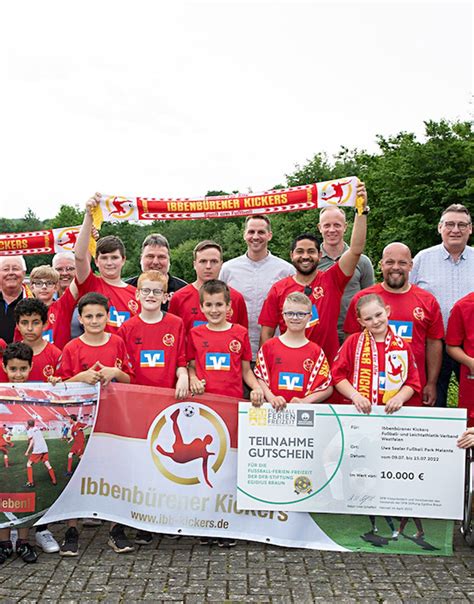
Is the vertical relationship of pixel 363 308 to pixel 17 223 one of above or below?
below

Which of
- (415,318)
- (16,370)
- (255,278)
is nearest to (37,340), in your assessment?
(16,370)

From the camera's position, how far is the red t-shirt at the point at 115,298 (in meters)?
6.60

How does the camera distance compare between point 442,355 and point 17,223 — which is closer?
point 442,355

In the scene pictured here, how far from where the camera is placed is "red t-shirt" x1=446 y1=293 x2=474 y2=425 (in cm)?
634

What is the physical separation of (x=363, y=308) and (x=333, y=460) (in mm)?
1277

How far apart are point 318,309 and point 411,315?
87 cm

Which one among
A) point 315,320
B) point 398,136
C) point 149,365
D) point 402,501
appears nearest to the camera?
point 402,501

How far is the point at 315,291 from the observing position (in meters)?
6.66

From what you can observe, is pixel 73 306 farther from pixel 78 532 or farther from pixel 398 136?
pixel 398 136

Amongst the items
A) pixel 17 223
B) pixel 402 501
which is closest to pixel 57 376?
pixel 402 501

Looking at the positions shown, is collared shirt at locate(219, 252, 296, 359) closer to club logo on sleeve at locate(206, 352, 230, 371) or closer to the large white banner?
club logo on sleeve at locate(206, 352, 230, 371)

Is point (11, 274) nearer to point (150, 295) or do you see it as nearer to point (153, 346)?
point (150, 295)

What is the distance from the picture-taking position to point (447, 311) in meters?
7.07

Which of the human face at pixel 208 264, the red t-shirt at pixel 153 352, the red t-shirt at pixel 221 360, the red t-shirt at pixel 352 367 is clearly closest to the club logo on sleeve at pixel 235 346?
the red t-shirt at pixel 221 360
